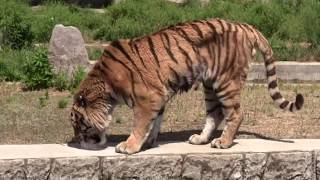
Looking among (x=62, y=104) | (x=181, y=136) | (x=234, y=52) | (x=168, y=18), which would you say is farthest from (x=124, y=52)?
(x=168, y=18)

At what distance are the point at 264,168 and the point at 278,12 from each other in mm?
9211

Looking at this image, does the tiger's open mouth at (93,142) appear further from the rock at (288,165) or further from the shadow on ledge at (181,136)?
the rock at (288,165)

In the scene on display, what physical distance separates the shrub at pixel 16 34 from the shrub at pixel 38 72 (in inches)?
91.6

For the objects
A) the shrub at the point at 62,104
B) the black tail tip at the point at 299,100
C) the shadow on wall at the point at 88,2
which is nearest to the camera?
the black tail tip at the point at 299,100

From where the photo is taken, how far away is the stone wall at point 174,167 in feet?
20.0

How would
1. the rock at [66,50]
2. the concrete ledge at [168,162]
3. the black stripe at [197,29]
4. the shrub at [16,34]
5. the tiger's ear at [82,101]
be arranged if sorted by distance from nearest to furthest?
the concrete ledge at [168,162]
the tiger's ear at [82,101]
the black stripe at [197,29]
the rock at [66,50]
the shrub at [16,34]

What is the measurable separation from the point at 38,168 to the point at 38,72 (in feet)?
13.8

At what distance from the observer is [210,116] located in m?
7.02

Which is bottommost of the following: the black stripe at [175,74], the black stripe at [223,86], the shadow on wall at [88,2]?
the shadow on wall at [88,2]

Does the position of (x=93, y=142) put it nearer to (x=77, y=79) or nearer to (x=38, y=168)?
(x=38, y=168)

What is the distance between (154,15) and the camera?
50.4 ft

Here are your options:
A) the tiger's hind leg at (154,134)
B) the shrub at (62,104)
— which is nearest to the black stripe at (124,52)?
the tiger's hind leg at (154,134)

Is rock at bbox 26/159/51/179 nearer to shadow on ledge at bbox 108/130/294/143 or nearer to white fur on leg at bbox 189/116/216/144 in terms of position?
shadow on ledge at bbox 108/130/294/143

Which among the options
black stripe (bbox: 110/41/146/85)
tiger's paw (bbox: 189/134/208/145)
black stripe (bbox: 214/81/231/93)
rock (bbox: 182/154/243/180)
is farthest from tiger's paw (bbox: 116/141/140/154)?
black stripe (bbox: 214/81/231/93)
